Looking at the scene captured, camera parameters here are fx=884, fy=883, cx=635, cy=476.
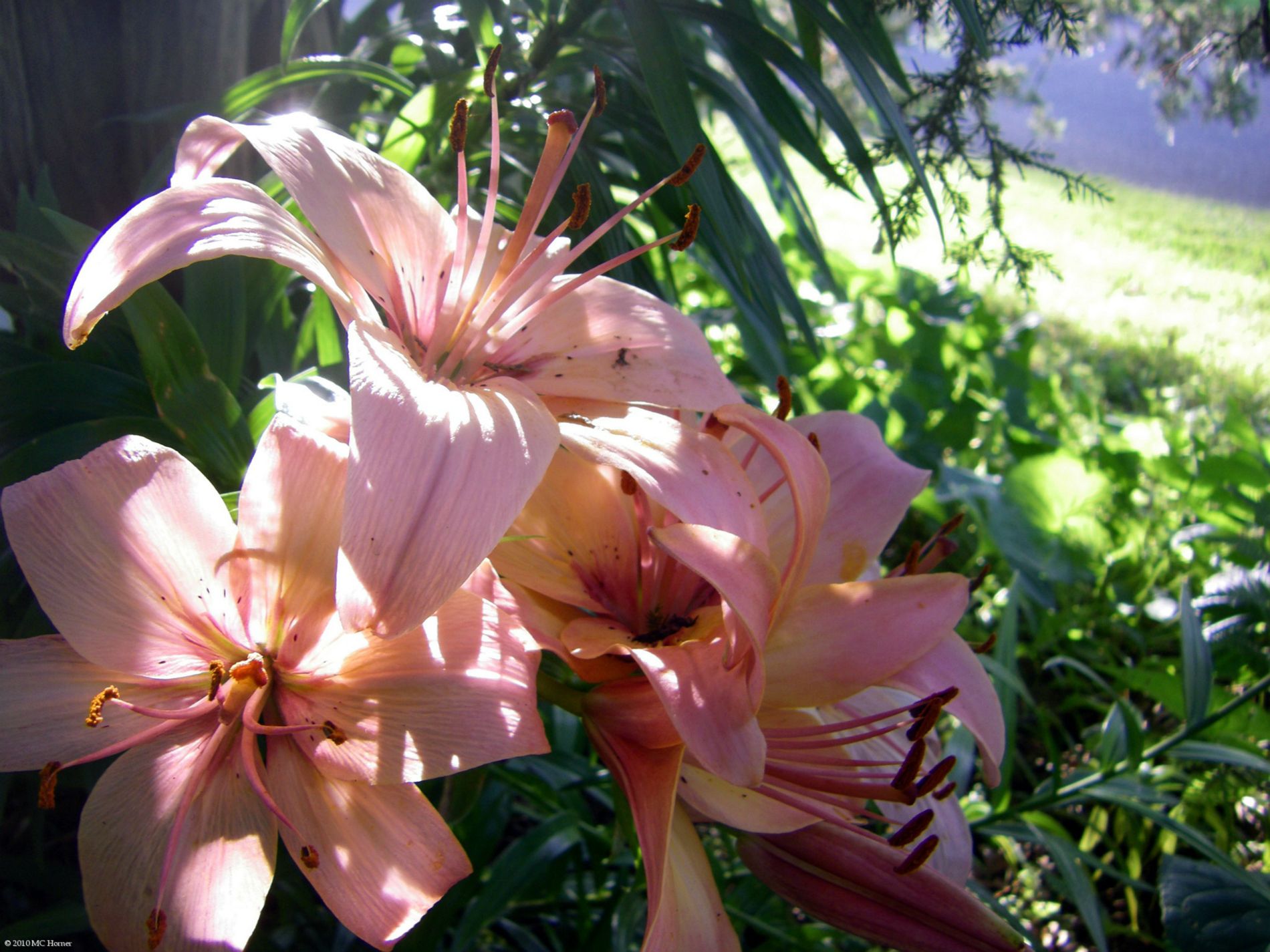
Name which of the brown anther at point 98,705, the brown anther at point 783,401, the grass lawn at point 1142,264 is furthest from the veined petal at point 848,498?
the grass lawn at point 1142,264

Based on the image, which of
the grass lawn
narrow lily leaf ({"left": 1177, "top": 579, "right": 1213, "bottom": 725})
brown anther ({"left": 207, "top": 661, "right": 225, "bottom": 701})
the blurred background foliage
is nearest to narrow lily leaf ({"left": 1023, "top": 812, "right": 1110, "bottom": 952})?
the blurred background foliage

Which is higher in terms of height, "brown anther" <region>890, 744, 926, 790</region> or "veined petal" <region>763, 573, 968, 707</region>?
"veined petal" <region>763, 573, 968, 707</region>

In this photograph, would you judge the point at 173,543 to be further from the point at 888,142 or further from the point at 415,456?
the point at 888,142

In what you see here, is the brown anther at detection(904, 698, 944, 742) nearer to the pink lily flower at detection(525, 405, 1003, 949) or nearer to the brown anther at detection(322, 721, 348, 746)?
the pink lily flower at detection(525, 405, 1003, 949)

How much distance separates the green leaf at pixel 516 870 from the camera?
65cm

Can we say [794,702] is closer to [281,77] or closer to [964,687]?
[964,687]

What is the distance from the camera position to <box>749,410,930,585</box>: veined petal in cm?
50

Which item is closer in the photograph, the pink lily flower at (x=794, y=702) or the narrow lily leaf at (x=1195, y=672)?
the pink lily flower at (x=794, y=702)

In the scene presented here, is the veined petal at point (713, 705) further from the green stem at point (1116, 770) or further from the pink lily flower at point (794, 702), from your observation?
the green stem at point (1116, 770)

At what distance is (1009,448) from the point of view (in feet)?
5.14

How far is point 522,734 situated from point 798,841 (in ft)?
0.49

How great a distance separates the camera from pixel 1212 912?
767mm

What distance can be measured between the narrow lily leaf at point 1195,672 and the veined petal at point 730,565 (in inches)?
26.3

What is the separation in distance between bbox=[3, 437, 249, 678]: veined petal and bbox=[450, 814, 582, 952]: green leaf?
1.14 feet
